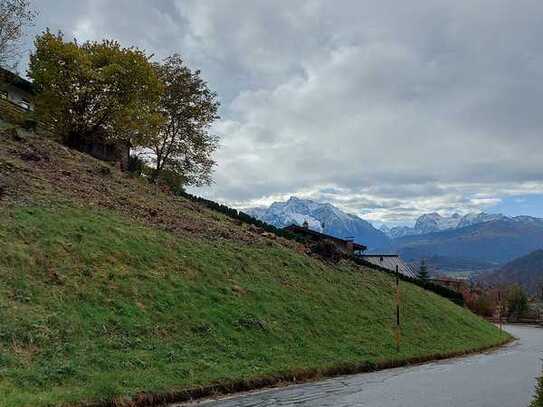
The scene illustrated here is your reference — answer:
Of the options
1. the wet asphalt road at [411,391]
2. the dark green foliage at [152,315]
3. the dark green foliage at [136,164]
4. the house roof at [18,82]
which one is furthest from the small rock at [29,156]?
the wet asphalt road at [411,391]

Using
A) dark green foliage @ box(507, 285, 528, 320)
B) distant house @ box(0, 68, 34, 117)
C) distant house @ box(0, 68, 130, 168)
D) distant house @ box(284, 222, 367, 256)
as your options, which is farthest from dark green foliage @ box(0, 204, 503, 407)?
dark green foliage @ box(507, 285, 528, 320)

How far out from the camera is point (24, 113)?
3747cm

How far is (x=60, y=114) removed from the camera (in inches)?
1385

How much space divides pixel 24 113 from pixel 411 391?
34296mm

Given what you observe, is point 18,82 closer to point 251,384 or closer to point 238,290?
point 238,290

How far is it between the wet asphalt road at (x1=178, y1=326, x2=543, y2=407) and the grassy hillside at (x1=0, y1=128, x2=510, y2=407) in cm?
121

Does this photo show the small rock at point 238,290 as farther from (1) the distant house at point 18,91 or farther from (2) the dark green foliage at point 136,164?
(1) the distant house at point 18,91

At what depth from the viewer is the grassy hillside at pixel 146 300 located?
11922 millimetres

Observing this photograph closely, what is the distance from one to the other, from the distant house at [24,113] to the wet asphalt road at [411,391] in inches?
1102

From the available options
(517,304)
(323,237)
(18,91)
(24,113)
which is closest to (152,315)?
(24,113)

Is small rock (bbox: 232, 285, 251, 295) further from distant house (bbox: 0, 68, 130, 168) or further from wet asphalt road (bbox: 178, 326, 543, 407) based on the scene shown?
distant house (bbox: 0, 68, 130, 168)

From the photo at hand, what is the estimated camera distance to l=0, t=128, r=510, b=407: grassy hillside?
11922mm

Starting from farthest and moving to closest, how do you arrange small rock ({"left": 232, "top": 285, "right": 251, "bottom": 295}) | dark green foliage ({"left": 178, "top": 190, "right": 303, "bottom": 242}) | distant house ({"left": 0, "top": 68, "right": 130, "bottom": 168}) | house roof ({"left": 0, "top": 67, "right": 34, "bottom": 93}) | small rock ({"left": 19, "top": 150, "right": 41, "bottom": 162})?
1. house roof ({"left": 0, "top": 67, "right": 34, "bottom": 93})
2. dark green foliage ({"left": 178, "top": 190, "right": 303, "bottom": 242})
3. distant house ({"left": 0, "top": 68, "right": 130, "bottom": 168})
4. small rock ({"left": 19, "top": 150, "right": 41, "bottom": 162})
5. small rock ({"left": 232, "top": 285, "right": 251, "bottom": 295})

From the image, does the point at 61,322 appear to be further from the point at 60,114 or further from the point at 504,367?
the point at 60,114
